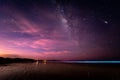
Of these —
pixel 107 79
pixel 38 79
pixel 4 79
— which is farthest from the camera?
pixel 107 79

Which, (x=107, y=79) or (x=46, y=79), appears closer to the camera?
(x=46, y=79)

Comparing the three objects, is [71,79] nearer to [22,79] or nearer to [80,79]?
[80,79]

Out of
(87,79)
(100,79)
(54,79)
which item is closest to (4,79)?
(54,79)

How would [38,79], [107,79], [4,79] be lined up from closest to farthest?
[4,79] → [38,79] → [107,79]

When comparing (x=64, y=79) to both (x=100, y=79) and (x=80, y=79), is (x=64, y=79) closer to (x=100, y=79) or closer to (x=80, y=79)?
(x=80, y=79)

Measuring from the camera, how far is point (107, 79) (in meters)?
34.8

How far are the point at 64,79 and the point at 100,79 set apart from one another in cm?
749

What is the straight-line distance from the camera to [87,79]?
33.8 metres

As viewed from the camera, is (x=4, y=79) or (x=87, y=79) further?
(x=87, y=79)

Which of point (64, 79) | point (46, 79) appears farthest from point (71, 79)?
point (46, 79)

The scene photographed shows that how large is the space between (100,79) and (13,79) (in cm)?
1652

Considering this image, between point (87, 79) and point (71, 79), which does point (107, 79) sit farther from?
point (71, 79)

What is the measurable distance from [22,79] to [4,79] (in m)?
2.94

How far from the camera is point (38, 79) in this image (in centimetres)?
3198
